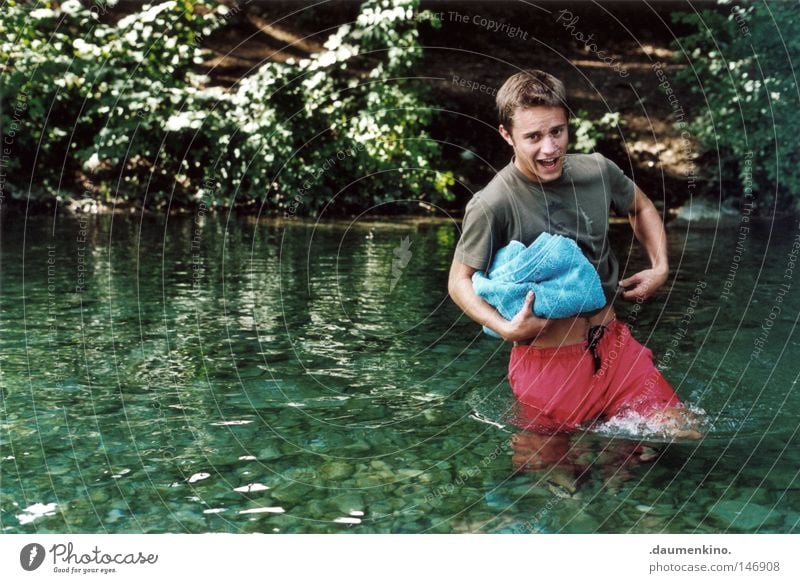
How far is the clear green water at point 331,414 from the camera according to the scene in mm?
3799

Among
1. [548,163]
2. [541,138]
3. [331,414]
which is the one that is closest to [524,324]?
[548,163]

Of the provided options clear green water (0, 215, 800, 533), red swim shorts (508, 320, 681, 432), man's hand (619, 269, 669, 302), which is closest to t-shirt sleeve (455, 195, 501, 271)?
red swim shorts (508, 320, 681, 432)

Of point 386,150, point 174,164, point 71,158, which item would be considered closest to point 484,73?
point 386,150

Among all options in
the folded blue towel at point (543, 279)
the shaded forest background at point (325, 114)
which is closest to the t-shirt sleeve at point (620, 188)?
the folded blue towel at point (543, 279)

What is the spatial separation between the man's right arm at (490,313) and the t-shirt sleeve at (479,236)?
0.05 metres

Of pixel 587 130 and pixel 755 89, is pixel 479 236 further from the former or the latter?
pixel 587 130

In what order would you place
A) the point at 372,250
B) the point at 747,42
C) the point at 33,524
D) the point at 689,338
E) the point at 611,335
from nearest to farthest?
the point at 33,524 → the point at 611,335 → the point at 689,338 → the point at 372,250 → the point at 747,42

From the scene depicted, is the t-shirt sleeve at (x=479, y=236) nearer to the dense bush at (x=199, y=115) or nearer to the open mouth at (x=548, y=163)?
the open mouth at (x=548, y=163)

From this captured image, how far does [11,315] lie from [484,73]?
41.4 ft

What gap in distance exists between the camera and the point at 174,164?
1606 cm

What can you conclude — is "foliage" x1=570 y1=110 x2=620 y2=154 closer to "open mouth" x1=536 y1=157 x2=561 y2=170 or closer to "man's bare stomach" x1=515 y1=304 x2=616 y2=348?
"man's bare stomach" x1=515 y1=304 x2=616 y2=348

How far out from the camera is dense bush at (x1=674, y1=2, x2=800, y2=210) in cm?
1172

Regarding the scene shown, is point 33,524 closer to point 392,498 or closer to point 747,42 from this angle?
point 392,498
